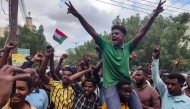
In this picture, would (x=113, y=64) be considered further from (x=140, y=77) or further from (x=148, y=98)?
(x=140, y=77)

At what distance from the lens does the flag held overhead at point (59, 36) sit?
735 cm

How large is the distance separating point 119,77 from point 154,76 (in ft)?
1.79

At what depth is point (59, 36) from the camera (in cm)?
738

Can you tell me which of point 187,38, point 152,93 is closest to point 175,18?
point 187,38

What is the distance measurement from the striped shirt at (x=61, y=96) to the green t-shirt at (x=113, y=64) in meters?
0.83

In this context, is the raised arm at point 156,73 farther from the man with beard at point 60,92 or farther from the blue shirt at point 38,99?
the blue shirt at point 38,99

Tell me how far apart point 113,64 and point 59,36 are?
14.0 ft

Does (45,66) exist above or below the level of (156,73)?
above

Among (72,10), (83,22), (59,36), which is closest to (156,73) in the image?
(83,22)

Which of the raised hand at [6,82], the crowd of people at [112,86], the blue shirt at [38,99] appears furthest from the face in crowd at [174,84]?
the raised hand at [6,82]

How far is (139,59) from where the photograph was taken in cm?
3033

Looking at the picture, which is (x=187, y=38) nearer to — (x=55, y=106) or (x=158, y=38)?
(x=158, y=38)

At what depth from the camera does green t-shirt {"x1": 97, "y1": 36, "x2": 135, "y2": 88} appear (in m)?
3.36

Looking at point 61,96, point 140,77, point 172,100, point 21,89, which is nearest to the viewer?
point 21,89
